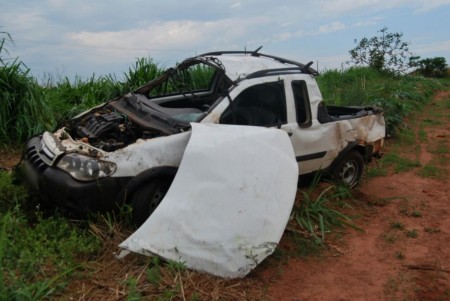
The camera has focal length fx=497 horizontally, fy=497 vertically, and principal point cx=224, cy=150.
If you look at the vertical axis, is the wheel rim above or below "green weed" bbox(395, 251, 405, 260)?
above

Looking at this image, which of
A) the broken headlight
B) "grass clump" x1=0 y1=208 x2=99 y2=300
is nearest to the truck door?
the broken headlight

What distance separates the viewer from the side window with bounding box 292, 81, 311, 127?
5625mm

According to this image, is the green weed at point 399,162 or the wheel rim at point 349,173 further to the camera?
the green weed at point 399,162

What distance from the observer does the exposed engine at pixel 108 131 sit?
495 cm

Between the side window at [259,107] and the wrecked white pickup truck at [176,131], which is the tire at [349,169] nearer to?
the wrecked white pickup truck at [176,131]

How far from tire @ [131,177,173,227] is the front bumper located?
5.9 inches

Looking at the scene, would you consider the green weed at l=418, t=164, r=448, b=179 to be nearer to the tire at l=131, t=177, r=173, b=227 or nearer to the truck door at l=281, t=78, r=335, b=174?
the truck door at l=281, t=78, r=335, b=174

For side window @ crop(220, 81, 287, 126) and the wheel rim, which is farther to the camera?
the wheel rim

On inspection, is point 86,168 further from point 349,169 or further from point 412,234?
point 349,169

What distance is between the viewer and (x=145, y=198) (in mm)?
4371

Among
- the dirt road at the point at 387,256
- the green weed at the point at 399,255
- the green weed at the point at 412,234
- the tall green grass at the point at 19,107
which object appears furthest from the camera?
the tall green grass at the point at 19,107

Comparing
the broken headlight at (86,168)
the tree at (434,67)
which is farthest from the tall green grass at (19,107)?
the tree at (434,67)

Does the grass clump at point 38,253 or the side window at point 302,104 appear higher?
the side window at point 302,104

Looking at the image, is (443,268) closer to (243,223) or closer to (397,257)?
(397,257)
